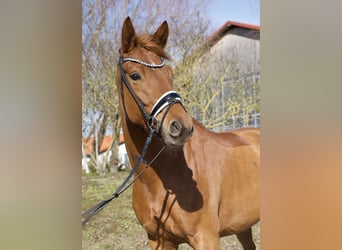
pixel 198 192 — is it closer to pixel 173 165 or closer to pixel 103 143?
pixel 173 165

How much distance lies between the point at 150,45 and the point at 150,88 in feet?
0.67

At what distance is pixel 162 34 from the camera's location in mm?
2025

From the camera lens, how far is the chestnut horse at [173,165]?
1919 millimetres

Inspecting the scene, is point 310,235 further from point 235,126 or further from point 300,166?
point 235,126

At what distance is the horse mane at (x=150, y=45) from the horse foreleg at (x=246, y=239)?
870 millimetres

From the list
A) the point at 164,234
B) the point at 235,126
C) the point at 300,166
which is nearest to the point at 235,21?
the point at 235,126

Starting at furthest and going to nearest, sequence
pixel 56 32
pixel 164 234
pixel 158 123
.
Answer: pixel 56 32
pixel 164 234
pixel 158 123

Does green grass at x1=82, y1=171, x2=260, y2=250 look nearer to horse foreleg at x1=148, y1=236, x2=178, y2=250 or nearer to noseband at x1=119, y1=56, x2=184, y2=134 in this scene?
horse foreleg at x1=148, y1=236, x2=178, y2=250

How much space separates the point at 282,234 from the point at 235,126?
0.64 m

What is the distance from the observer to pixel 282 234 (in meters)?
2.30

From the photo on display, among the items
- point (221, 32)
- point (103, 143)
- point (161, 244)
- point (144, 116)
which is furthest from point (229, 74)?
point (161, 244)

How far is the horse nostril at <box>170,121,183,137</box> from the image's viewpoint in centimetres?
185

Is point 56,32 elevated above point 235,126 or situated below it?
above

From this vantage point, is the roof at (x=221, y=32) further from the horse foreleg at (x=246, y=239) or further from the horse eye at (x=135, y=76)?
the horse foreleg at (x=246, y=239)
